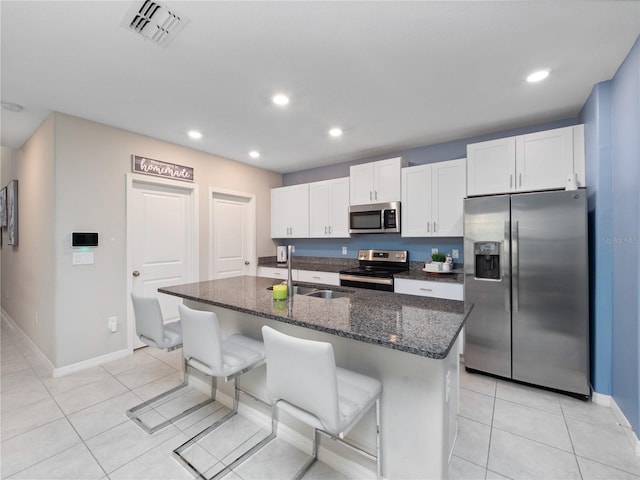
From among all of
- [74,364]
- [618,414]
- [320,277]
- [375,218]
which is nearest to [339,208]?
[375,218]

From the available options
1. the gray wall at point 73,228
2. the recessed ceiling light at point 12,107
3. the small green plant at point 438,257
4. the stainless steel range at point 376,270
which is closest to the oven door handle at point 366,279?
the stainless steel range at point 376,270

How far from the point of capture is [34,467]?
166 cm

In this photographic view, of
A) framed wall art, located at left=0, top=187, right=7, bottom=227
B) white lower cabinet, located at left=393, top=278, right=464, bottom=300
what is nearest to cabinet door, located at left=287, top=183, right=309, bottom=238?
white lower cabinet, located at left=393, top=278, right=464, bottom=300

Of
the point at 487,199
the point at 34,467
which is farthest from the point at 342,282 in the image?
the point at 34,467

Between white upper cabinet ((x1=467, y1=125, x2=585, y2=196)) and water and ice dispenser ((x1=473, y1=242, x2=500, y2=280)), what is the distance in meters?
0.62

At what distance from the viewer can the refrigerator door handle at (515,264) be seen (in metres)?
2.58

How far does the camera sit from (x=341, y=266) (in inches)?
179

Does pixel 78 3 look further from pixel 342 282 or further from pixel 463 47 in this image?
pixel 342 282

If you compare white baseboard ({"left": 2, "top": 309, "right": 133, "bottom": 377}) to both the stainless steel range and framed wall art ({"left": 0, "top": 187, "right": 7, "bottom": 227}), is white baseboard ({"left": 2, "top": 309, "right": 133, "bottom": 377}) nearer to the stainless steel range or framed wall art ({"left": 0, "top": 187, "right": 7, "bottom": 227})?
framed wall art ({"left": 0, "top": 187, "right": 7, "bottom": 227})

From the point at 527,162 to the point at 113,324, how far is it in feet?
15.3

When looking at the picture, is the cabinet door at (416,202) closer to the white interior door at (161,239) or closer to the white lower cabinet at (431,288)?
the white lower cabinet at (431,288)

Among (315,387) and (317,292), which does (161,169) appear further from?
(315,387)

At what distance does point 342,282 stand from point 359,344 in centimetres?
221

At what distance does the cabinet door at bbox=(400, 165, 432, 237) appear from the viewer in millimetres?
3447
